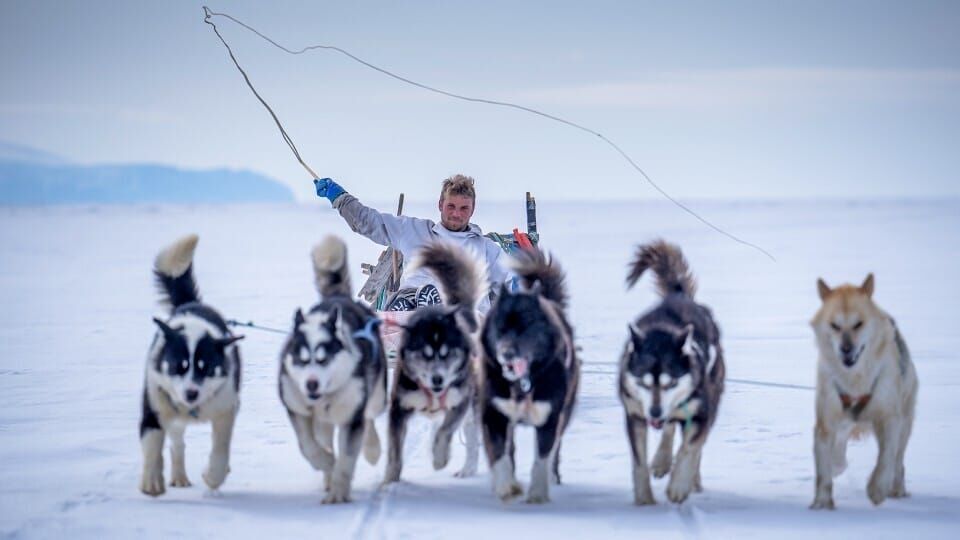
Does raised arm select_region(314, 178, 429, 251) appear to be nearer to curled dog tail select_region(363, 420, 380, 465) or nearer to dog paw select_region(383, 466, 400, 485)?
curled dog tail select_region(363, 420, 380, 465)

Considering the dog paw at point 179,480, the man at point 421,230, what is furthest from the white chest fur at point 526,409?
the man at point 421,230

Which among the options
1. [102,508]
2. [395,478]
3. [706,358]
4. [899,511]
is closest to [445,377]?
[395,478]

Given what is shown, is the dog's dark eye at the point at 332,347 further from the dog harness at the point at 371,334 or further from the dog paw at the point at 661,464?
the dog paw at the point at 661,464

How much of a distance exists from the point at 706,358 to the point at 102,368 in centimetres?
685

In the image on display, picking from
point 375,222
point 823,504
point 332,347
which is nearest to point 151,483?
point 332,347

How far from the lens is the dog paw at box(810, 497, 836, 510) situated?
630 cm

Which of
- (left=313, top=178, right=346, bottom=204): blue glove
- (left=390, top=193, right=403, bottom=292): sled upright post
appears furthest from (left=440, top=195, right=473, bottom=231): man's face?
(left=313, top=178, right=346, bottom=204): blue glove

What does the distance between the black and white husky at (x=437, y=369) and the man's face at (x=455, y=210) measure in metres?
1.72

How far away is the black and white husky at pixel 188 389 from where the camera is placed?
6379mm

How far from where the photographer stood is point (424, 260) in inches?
294

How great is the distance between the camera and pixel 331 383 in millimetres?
6391

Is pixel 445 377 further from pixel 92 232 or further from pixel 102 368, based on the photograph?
pixel 92 232

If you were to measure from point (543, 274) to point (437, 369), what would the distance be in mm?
1114

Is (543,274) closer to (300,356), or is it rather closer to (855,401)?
(300,356)
